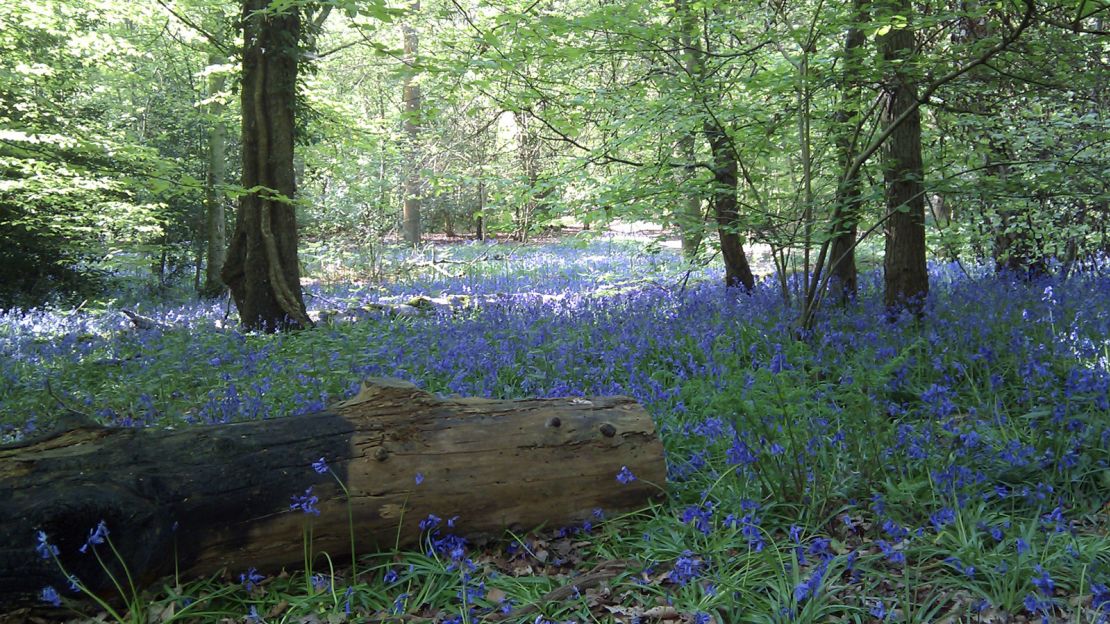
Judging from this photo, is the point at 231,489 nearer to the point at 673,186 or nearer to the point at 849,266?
the point at 673,186

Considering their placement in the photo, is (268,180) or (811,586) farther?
(268,180)

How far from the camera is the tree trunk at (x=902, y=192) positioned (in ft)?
19.4

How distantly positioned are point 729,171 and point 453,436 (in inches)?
220

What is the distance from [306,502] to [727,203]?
5.73 m

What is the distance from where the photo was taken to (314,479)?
3033 millimetres

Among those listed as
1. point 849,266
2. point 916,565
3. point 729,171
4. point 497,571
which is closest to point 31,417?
point 497,571

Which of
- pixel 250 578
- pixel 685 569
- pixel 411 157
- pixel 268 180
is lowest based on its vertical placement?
pixel 250 578

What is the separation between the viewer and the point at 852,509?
10.5ft

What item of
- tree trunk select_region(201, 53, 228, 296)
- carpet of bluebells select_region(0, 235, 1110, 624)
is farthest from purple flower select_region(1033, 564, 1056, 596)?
tree trunk select_region(201, 53, 228, 296)

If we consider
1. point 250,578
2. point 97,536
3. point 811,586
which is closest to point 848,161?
point 811,586

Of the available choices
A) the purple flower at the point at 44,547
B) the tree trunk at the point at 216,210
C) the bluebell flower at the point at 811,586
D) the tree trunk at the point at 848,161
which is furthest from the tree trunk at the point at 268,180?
the bluebell flower at the point at 811,586

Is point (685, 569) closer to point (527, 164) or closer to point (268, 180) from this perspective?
point (268, 180)

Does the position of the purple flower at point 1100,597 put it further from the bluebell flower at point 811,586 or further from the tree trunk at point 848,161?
the tree trunk at point 848,161

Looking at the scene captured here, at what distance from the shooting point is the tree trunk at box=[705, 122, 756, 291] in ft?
20.4
